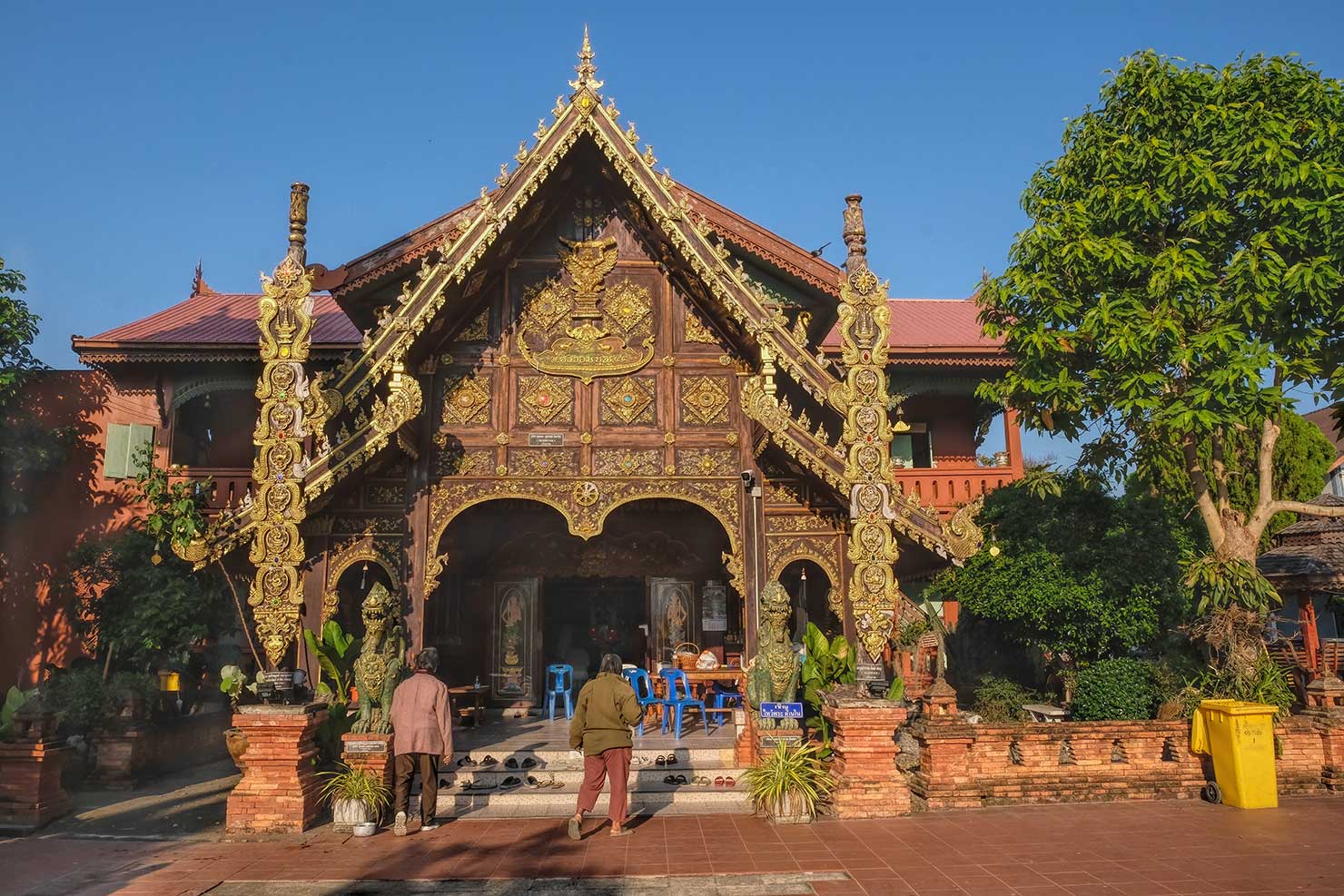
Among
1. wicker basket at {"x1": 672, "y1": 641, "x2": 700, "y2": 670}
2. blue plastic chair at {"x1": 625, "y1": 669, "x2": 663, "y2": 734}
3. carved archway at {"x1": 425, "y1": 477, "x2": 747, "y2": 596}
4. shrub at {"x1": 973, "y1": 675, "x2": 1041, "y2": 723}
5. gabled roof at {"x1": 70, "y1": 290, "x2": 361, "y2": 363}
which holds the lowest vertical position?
shrub at {"x1": 973, "y1": 675, "x2": 1041, "y2": 723}

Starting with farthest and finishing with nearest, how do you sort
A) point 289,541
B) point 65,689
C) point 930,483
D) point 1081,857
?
1. point 930,483
2. point 65,689
3. point 289,541
4. point 1081,857

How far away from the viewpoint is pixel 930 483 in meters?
17.5

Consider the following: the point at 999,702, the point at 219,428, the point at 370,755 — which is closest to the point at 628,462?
the point at 370,755

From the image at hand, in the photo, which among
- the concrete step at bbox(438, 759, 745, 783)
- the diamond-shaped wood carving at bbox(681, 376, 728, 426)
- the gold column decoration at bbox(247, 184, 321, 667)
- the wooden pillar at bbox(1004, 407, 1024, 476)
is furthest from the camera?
the wooden pillar at bbox(1004, 407, 1024, 476)

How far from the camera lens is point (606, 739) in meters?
8.18

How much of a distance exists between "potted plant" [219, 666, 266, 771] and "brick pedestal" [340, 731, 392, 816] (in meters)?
1.07

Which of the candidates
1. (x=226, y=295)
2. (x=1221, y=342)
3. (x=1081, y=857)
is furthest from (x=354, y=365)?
(x=226, y=295)

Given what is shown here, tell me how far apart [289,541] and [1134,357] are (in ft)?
34.1

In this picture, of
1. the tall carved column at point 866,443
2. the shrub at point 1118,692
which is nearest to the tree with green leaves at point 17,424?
the tall carved column at point 866,443

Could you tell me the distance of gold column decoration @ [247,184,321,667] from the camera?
9.09 meters

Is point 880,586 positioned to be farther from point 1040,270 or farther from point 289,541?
point 289,541

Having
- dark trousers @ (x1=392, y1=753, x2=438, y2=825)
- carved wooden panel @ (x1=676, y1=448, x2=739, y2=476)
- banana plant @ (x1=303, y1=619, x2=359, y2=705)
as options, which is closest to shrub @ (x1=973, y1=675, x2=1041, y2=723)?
carved wooden panel @ (x1=676, y1=448, x2=739, y2=476)

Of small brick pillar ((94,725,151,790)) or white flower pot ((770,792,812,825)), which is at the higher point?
small brick pillar ((94,725,151,790))

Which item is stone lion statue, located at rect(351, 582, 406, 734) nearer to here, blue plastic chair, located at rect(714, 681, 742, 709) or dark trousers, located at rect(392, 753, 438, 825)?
dark trousers, located at rect(392, 753, 438, 825)
